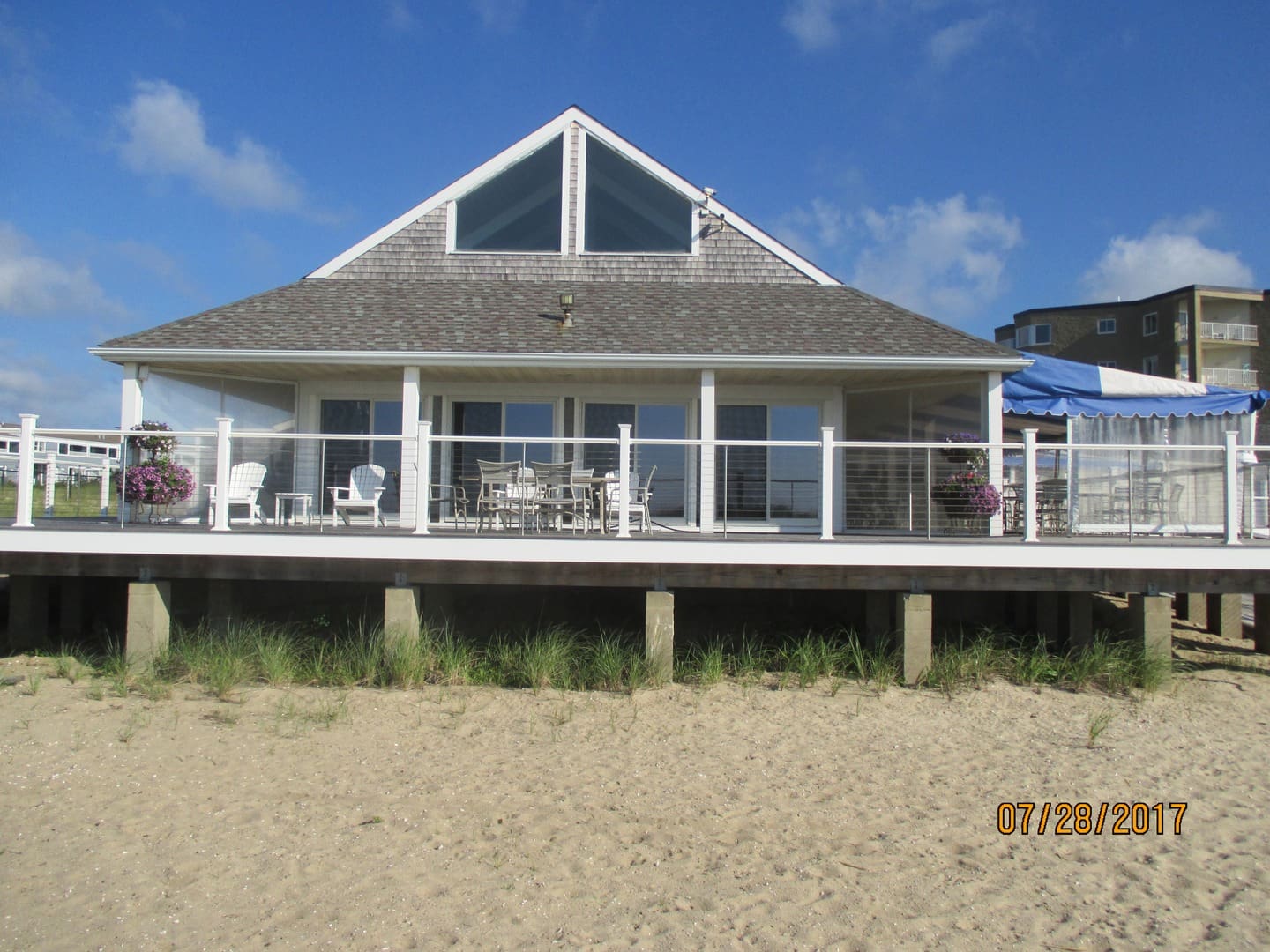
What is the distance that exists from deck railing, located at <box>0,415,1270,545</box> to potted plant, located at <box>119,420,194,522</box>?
14cm

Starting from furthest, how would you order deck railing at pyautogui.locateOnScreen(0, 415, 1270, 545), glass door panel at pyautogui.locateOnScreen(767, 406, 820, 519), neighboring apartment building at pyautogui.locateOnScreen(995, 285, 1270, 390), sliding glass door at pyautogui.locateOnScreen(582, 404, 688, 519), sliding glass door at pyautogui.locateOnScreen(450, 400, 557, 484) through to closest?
neighboring apartment building at pyautogui.locateOnScreen(995, 285, 1270, 390) < sliding glass door at pyautogui.locateOnScreen(450, 400, 557, 484) < sliding glass door at pyautogui.locateOnScreen(582, 404, 688, 519) < glass door panel at pyautogui.locateOnScreen(767, 406, 820, 519) < deck railing at pyautogui.locateOnScreen(0, 415, 1270, 545)

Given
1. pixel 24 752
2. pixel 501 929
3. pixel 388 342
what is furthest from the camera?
pixel 388 342

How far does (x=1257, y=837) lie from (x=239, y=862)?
692cm

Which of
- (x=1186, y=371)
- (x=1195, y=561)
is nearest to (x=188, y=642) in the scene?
(x=1195, y=561)

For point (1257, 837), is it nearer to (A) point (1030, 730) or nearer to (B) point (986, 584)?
(A) point (1030, 730)

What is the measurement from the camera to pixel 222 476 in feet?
31.4

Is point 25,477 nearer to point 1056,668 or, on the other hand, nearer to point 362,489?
point 362,489

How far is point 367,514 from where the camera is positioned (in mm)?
12391

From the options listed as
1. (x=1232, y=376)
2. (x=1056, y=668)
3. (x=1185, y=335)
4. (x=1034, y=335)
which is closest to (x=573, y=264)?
(x=1056, y=668)

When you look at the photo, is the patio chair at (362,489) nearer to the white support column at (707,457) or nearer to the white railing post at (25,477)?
the white railing post at (25,477)

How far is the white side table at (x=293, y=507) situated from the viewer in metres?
10.6

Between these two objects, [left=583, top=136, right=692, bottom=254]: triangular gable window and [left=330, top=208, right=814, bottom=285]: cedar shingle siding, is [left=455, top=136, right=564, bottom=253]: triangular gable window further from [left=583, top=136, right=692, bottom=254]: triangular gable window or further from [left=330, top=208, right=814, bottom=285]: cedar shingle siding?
[left=583, top=136, right=692, bottom=254]: triangular gable window

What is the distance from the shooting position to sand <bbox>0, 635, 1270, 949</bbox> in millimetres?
5211

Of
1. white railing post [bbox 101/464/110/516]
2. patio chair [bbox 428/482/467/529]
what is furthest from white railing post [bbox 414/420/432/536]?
white railing post [bbox 101/464/110/516]
